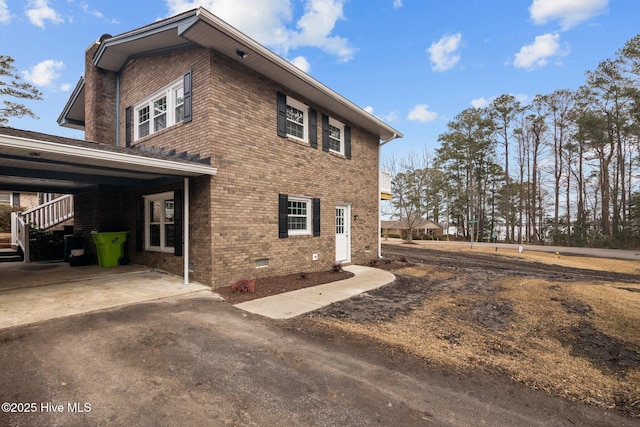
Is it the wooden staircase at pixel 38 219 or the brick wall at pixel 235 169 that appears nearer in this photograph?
the brick wall at pixel 235 169

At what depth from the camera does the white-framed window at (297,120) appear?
8.93m

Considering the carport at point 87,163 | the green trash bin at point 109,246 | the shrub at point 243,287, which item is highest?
the carport at point 87,163

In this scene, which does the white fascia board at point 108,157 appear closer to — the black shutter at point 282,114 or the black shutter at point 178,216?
the black shutter at point 178,216

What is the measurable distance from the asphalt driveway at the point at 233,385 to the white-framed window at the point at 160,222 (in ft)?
12.9

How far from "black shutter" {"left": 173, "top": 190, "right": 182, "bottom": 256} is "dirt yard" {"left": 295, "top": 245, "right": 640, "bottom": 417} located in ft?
13.5

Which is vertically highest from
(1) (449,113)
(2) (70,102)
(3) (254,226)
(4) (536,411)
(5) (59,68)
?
(1) (449,113)

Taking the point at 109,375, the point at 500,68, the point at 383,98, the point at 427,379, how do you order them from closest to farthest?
the point at 109,375, the point at 427,379, the point at 500,68, the point at 383,98

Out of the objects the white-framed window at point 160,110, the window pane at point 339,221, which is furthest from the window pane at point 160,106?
the window pane at point 339,221

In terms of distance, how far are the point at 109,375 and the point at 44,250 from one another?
11.0 metres

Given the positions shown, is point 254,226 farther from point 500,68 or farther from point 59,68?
point 500,68

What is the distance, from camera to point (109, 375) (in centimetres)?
292

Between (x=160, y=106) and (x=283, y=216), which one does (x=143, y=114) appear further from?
(x=283, y=216)

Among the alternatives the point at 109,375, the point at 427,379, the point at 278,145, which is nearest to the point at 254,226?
the point at 278,145

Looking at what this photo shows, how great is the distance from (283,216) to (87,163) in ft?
14.6
